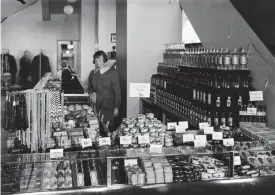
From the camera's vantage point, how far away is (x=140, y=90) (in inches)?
149

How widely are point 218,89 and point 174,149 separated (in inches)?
35.9

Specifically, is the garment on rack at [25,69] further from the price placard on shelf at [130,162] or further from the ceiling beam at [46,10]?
the price placard on shelf at [130,162]

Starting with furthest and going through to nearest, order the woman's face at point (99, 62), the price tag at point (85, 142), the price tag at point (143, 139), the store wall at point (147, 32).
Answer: the store wall at point (147, 32), the woman's face at point (99, 62), the price tag at point (143, 139), the price tag at point (85, 142)

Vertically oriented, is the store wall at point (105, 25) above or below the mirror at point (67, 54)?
above

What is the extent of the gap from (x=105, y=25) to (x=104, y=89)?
663mm

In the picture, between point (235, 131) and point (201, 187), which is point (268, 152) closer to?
point (235, 131)

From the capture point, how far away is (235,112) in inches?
159

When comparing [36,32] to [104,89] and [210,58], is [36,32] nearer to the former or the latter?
[104,89]

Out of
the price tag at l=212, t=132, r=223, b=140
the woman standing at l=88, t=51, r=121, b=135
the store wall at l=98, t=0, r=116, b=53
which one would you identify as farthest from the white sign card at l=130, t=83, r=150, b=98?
the price tag at l=212, t=132, r=223, b=140

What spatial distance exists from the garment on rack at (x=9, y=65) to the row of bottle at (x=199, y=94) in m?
1.40

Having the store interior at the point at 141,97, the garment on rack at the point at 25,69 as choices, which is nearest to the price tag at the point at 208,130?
the store interior at the point at 141,97

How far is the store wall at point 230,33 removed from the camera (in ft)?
13.9

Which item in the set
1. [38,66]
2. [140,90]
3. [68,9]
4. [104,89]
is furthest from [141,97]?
[68,9]

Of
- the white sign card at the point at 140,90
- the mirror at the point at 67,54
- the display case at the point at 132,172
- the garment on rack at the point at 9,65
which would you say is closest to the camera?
the display case at the point at 132,172
